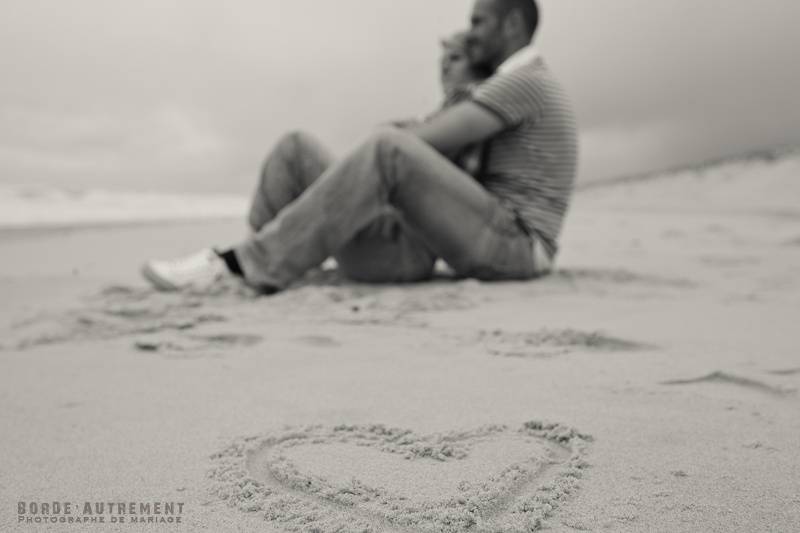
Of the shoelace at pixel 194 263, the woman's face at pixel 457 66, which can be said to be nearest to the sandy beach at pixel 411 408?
the shoelace at pixel 194 263

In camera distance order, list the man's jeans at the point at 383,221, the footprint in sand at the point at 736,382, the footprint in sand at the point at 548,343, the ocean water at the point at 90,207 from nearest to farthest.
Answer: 1. the footprint in sand at the point at 736,382
2. the footprint in sand at the point at 548,343
3. the man's jeans at the point at 383,221
4. the ocean water at the point at 90,207

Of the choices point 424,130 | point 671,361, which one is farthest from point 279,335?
point 424,130

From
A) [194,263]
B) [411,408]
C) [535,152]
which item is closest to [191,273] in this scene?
[194,263]

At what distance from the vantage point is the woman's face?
3.16 metres

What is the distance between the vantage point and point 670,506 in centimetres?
84

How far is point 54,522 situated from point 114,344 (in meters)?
1.14

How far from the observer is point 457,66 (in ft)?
10.4

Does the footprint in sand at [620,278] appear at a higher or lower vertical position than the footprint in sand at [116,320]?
lower

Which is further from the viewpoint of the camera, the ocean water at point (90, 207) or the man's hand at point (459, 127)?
the ocean water at point (90, 207)

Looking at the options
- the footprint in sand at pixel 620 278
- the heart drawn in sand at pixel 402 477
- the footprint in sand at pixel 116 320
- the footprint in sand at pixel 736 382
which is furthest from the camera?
the footprint in sand at pixel 620 278

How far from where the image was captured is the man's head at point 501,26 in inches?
119

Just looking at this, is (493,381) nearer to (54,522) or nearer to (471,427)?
(471,427)

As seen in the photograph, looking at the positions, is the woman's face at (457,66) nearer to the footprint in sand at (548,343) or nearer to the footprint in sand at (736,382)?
the footprint in sand at (548,343)

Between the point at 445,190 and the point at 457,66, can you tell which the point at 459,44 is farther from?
the point at 445,190
